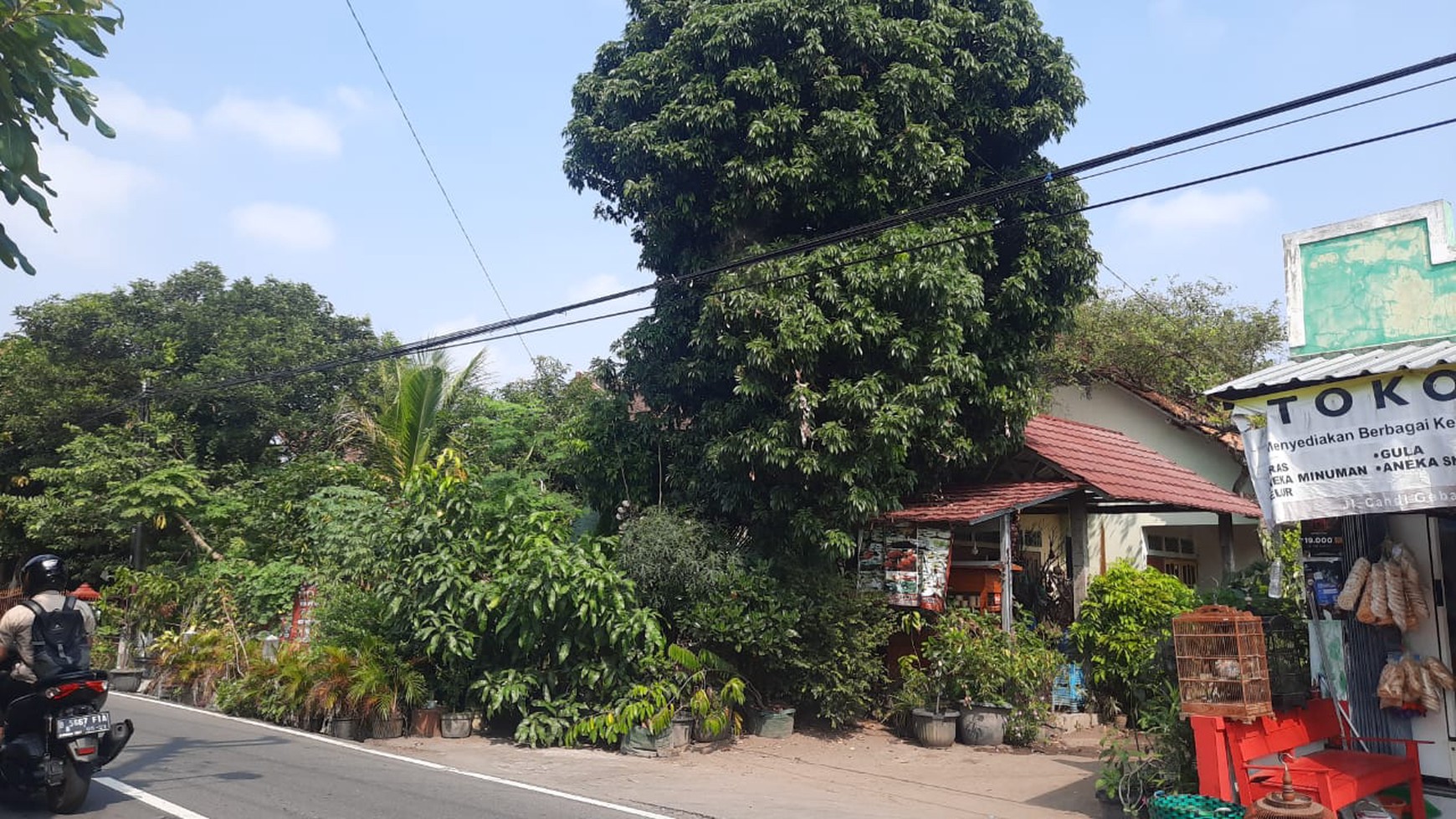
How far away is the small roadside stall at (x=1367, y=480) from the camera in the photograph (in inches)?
263

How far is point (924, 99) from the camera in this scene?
12.6 meters

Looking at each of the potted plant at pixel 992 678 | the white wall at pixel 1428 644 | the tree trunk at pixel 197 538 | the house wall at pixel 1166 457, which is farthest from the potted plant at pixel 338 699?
the house wall at pixel 1166 457

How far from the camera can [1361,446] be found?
22.4ft

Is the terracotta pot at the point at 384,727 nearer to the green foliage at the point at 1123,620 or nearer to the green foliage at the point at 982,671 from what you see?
the green foliage at the point at 982,671

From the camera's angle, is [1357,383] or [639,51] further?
[639,51]

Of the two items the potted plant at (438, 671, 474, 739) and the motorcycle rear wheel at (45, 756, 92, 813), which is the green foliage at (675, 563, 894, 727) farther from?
the motorcycle rear wheel at (45, 756, 92, 813)

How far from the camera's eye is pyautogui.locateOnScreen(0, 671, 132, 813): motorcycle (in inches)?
279

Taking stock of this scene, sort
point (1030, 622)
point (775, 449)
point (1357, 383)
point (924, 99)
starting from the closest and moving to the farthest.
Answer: point (1357, 383) < point (775, 449) < point (924, 99) < point (1030, 622)

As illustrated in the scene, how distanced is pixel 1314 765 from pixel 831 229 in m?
8.67

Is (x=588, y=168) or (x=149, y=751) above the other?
(x=588, y=168)

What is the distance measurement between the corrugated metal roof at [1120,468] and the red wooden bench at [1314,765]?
243 inches

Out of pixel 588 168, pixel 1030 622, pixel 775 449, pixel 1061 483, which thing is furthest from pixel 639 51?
pixel 1030 622

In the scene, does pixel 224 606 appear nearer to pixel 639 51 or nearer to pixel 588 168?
pixel 588 168

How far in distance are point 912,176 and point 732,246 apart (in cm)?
257
